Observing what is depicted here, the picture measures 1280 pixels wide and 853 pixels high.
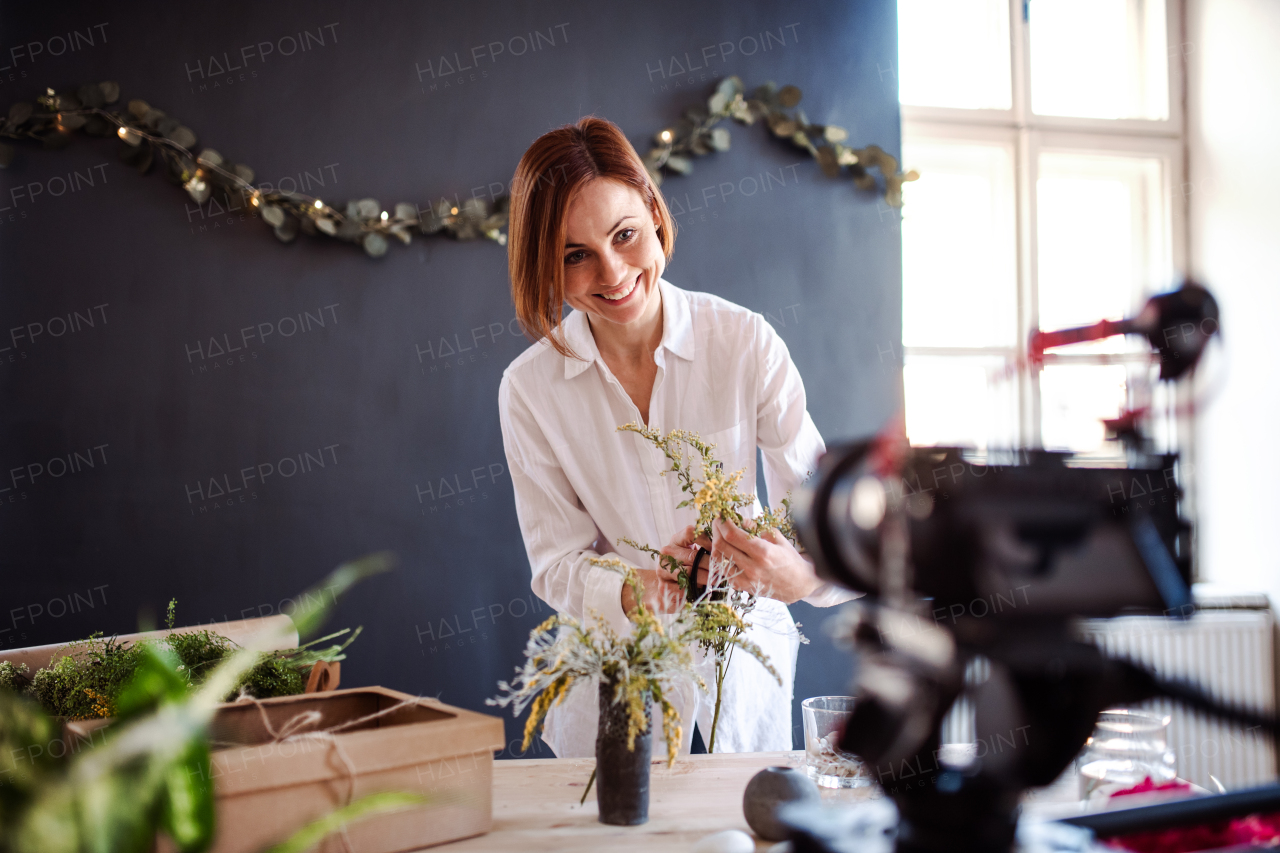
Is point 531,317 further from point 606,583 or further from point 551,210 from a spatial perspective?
point 606,583

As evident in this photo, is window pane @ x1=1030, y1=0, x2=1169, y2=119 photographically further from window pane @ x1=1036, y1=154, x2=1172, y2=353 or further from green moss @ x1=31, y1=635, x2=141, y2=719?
green moss @ x1=31, y1=635, x2=141, y2=719

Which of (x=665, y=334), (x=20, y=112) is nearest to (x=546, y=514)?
(x=665, y=334)

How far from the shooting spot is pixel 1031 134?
3.30 metres

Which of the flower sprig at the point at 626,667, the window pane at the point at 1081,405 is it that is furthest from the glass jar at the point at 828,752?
the window pane at the point at 1081,405

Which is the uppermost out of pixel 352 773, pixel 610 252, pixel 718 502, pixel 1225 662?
pixel 610 252

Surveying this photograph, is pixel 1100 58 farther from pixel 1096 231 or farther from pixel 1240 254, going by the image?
pixel 1240 254

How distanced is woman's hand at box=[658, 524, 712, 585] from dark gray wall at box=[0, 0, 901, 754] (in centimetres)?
135

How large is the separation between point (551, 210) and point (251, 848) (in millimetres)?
1123

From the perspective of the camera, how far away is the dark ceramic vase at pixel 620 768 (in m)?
1.01

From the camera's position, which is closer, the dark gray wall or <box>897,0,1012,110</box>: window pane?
the dark gray wall

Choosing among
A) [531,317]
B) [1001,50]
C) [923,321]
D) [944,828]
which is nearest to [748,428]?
[531,317]

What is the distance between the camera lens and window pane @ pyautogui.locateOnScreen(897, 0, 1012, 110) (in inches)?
133

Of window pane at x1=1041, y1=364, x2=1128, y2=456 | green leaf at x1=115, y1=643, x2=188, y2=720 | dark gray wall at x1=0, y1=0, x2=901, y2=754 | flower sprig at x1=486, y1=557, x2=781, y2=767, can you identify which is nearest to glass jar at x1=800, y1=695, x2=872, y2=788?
flower sprig at x1=486, y1=557, x2=781, y2=767

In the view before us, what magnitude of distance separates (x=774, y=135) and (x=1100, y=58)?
5.38ft
